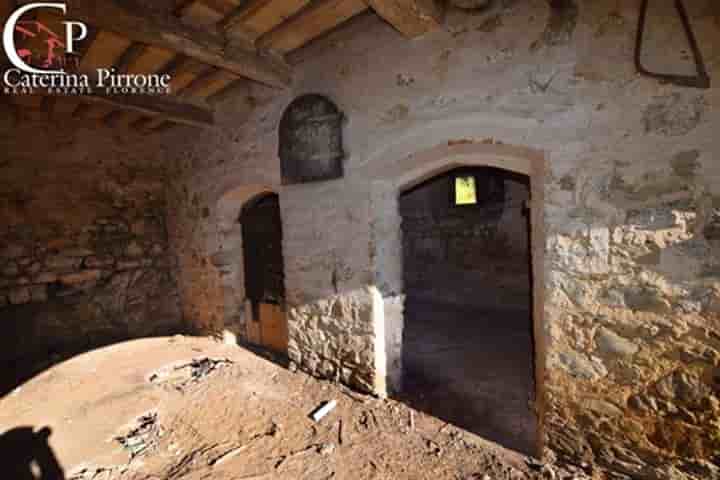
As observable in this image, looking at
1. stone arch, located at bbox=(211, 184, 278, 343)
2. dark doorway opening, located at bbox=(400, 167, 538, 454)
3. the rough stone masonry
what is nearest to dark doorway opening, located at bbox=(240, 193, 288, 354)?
stone arch, located at bbox=(211, 184, 278, 343)

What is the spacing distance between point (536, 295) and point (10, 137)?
6.00 meters

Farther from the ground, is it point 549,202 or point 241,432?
point 549,202

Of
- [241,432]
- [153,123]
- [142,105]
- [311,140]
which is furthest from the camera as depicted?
[153,123]

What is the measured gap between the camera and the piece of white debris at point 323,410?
2736 mm

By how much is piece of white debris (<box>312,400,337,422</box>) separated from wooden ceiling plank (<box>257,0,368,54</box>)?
3.18 metres

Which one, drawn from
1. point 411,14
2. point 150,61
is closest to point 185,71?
point 150,61

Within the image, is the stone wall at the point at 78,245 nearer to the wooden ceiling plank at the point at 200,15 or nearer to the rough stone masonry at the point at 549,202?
the rough stone masonry at the point at 549,202

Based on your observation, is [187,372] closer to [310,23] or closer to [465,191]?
[310,23]

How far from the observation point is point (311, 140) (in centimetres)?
311

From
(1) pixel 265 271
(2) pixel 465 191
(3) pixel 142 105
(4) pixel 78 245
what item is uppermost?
(3) pixel 142 105

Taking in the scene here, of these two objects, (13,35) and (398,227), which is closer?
(13,35)

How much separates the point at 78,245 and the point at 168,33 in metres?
3.63

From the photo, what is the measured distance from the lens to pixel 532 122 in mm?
2100
